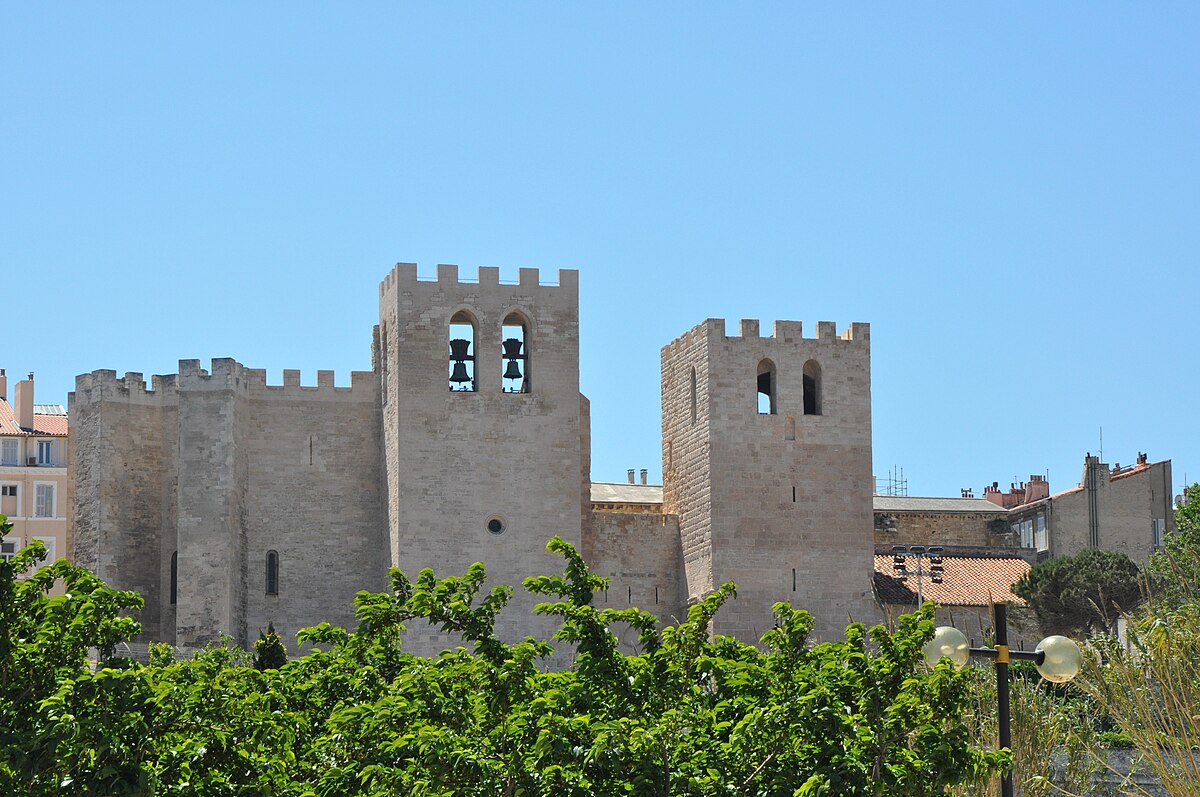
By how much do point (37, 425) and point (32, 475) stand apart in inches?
89.3

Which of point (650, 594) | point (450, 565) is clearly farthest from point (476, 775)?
point (650, 594)

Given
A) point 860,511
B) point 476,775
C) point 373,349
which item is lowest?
point 476,775

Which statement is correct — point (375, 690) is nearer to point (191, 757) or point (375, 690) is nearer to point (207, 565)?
point (191, 757)

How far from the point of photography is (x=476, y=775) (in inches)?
675

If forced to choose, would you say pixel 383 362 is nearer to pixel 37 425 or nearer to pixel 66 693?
pixel 37 425

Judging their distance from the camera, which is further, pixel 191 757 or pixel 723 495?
pixel 723 495

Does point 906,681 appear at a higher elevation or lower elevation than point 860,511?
lower

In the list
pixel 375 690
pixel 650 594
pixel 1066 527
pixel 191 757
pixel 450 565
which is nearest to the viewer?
pixel 191 757

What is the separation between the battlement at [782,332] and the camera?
46812 mm

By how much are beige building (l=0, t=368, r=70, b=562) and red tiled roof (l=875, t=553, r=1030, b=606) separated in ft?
84.3

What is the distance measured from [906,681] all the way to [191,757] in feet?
20.5

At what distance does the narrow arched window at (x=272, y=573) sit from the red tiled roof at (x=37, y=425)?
1992 centimetres

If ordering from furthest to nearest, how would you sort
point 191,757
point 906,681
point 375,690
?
point 375,690 < point 906,681 < point 191,757

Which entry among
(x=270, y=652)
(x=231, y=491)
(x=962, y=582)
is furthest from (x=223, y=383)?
(x=962, y=582)
